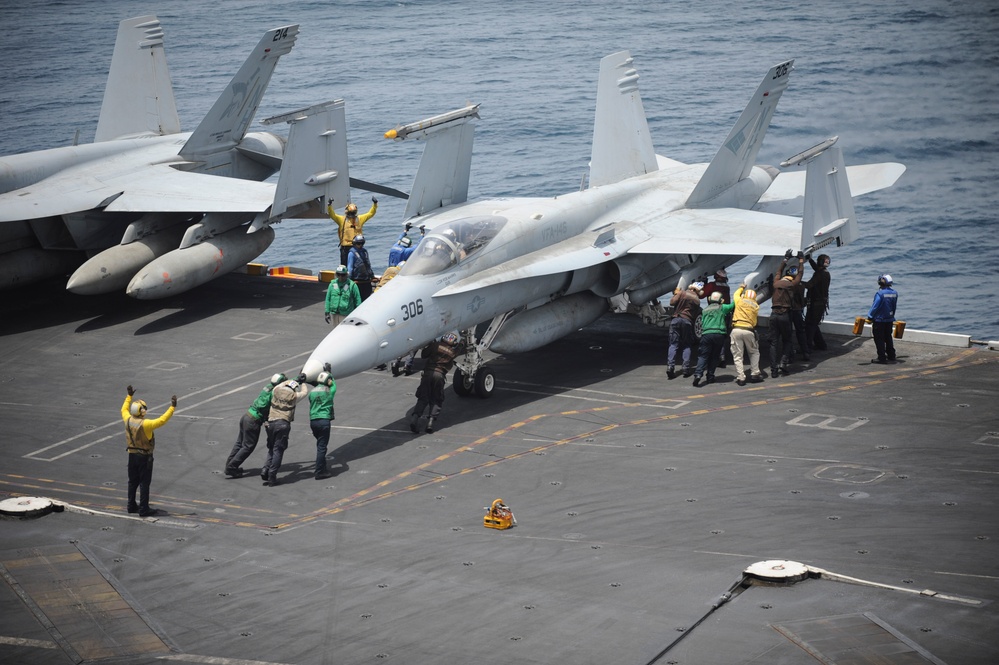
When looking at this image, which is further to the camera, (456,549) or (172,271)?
(172,271)

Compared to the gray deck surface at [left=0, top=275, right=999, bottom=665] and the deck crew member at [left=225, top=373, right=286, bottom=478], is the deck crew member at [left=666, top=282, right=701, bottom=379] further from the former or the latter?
the deck crew member at [left=225, top=373, right=286, bottom=478]

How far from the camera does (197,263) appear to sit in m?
25.5

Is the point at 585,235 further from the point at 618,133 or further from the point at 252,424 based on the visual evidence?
the point at 252,424

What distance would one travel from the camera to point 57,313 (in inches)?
1025

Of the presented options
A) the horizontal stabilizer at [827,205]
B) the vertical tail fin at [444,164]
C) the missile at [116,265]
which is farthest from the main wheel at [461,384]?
the missile at [116,265]

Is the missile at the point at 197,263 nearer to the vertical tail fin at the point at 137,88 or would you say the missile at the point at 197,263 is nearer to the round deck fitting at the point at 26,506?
the vertical tail fin at the point at 137,88

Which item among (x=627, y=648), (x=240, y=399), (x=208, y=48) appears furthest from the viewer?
(x=208, y=48)

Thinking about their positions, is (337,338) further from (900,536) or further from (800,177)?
(800,177)

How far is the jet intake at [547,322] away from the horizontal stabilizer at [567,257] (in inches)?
38.0

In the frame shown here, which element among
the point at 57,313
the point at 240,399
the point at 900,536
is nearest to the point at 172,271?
the point at 57,313

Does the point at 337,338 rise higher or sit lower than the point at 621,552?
higher

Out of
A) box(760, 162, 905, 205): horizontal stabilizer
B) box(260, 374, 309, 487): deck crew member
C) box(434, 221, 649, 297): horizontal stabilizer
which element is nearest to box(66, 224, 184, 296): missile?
box(434, 221, 649, 297): horizontal stabilizer

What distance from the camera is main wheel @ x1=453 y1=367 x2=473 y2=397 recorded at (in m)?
20.6

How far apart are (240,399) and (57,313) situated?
287 inches
